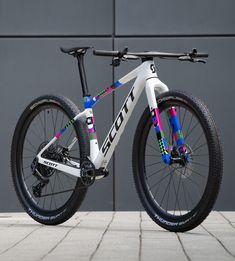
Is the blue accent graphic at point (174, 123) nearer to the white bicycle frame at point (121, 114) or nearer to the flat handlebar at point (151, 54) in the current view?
the white bicycle frame at point (121, 114)

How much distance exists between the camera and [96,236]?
498 cm

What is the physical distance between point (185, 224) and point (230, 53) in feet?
9.61

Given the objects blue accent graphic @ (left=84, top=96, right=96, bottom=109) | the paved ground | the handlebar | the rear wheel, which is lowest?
the paved ground

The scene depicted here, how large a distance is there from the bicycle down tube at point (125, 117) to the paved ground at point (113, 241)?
0.48 meters

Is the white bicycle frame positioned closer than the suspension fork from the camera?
No

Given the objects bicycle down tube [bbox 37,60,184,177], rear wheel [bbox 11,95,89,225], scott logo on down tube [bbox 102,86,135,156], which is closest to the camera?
bicycle down tube [bbox 37,60,184,177]

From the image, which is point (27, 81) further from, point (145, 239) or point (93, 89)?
point (145, 239)

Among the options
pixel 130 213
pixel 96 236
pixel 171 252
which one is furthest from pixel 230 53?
pixel 171 252

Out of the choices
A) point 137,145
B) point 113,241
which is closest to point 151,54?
point 137,145

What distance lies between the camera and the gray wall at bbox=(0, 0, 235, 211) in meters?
7.49

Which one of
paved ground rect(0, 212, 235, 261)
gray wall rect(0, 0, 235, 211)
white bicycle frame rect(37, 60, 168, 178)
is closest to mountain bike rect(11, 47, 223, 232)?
white bicycle frame rect(37, 60, 168, 178)

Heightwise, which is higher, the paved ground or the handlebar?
the handlebar

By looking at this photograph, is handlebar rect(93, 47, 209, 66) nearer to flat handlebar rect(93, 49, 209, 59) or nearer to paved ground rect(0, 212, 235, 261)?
flat handlebar rect(93, 49, 209, 59)

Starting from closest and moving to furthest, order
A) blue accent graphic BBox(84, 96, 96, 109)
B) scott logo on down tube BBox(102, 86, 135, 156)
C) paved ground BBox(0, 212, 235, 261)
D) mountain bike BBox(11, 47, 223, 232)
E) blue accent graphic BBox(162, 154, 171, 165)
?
paved ground BBox(0, 212, 235, 261) → mountain bike BBox(11, 47, 223, 232) → blue accent graphic BBox(162, 154, 171, 165) → scott logo on down tube BBox(102, 86, 135, 156) → blue accent graphic BBox(84, 96, 96, 109)
